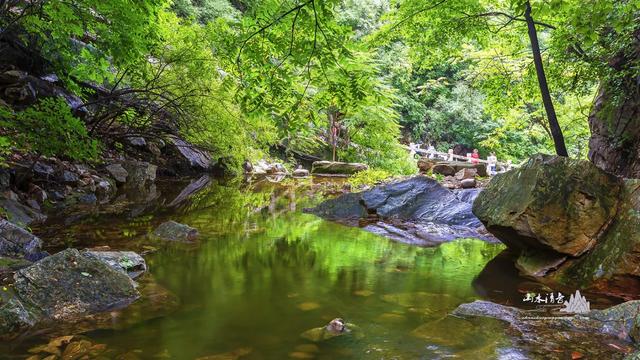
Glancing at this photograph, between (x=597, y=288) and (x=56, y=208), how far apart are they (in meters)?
9.53

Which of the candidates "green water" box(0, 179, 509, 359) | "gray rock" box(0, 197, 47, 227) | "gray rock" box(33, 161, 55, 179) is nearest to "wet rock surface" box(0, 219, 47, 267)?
"green water" box(0, 179, 509, 359)

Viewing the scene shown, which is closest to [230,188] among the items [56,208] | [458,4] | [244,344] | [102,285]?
[56,208]

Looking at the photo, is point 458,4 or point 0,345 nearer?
point 0,345

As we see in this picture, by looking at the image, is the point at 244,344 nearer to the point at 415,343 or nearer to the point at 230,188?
the point at 415,343

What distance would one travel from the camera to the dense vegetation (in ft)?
12.0

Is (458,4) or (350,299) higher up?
(458,4)

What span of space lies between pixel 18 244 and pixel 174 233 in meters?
2.46

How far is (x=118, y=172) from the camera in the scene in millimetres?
13789

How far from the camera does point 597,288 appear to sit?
5.63 meters

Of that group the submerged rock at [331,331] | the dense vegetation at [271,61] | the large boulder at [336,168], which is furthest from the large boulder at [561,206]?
the large boulder at [336,168]

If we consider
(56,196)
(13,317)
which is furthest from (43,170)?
(13,317)

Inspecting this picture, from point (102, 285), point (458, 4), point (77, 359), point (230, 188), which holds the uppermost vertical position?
point (458, 4)

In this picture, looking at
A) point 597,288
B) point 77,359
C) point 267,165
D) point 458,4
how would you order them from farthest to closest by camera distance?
point 267,165, point 458,4, point 597,288, point 77,359

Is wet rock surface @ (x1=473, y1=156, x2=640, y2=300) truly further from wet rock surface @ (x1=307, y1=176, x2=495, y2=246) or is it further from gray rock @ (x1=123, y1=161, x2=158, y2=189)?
gray rock @ (x1=123, y1=161, x2=158, y2=189)
